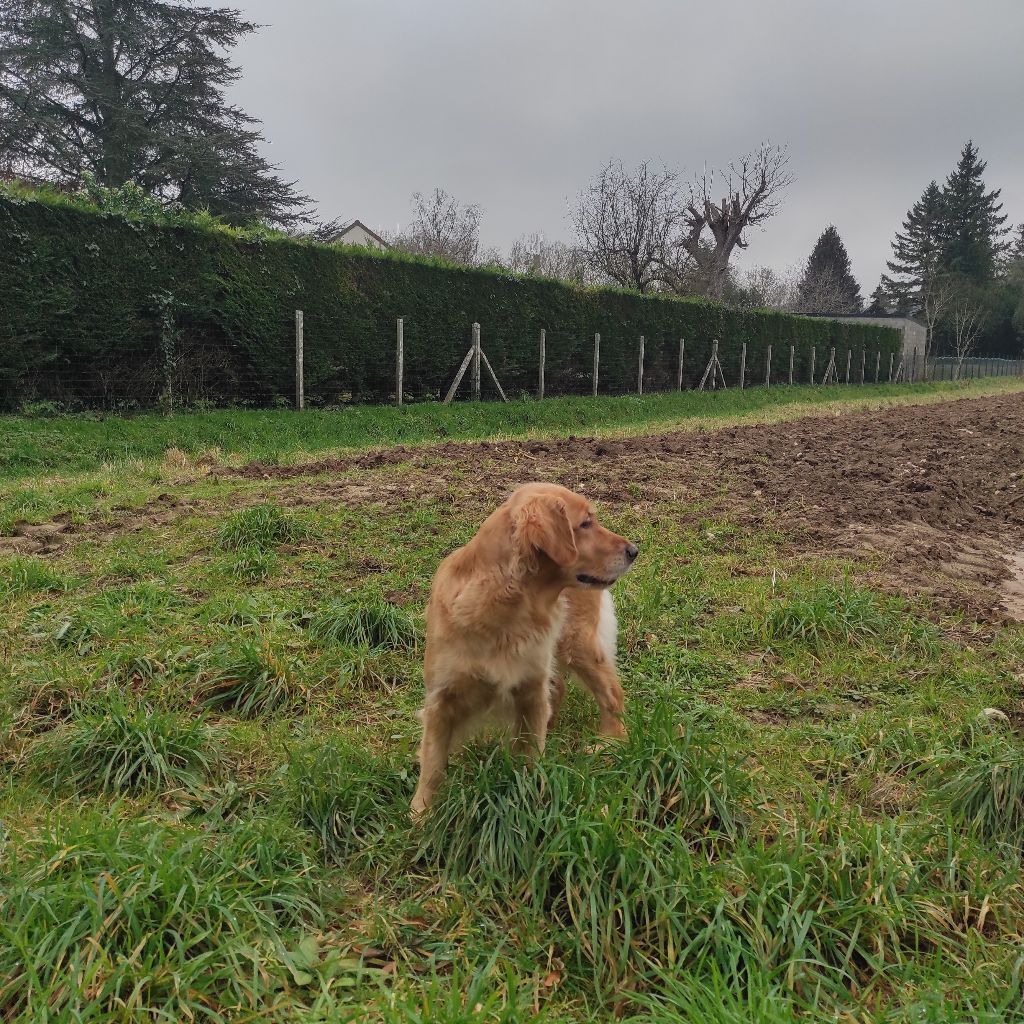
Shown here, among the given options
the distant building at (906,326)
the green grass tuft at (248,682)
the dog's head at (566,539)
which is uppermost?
the distant building at (906,326)

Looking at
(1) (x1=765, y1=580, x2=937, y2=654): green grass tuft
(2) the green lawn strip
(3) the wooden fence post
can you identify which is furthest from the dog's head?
(3) the wooden fence post

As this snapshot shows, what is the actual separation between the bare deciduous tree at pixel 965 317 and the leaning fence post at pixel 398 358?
5811 cm

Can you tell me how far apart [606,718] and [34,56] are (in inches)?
1289

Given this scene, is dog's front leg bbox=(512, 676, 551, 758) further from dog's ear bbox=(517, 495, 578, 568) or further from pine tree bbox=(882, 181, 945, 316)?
pine tree bbox=(882, 181, 945, 316)

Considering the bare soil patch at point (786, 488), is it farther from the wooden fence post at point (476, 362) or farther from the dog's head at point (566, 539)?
the wooden fence post at point (476, 362)

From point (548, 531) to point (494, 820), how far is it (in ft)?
3.41

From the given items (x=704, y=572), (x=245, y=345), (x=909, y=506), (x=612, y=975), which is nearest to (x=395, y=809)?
(x=612, y=975)

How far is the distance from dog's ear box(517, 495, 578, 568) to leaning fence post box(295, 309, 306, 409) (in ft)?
41.7

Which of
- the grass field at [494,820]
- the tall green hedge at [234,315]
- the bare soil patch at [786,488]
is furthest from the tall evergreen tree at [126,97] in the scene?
the grass field at [494,820]

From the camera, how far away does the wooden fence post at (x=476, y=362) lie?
18.2 meters

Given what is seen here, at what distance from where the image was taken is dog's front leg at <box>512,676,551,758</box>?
9.36 ft

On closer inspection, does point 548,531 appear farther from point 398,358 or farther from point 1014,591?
point 398,358

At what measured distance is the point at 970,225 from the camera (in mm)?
73688

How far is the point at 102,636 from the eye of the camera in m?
4.00
